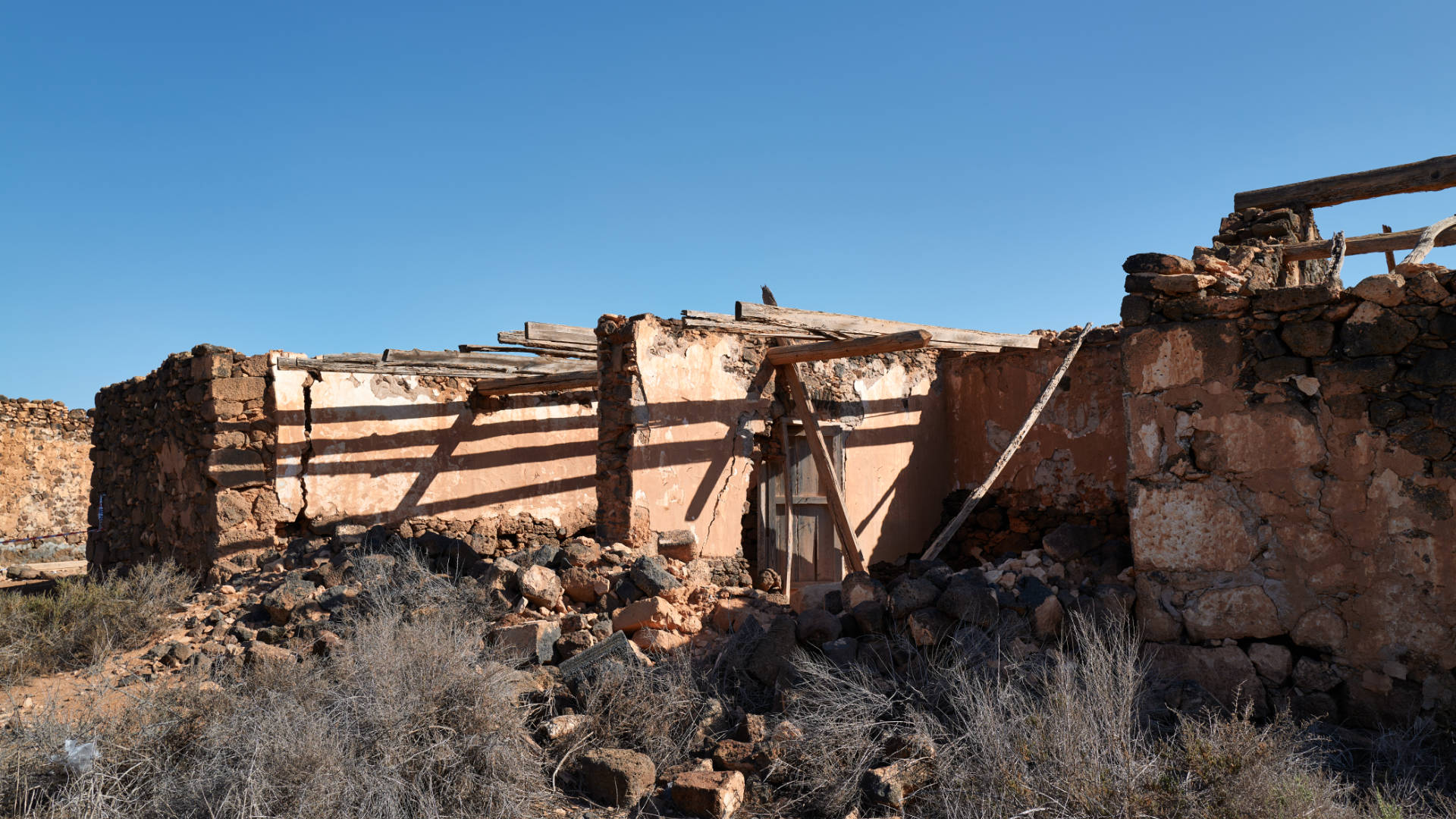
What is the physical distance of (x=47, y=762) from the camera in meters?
4.18

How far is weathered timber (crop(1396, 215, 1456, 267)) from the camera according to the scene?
17.5ft

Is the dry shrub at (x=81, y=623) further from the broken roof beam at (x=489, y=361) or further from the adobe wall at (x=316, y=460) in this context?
the broken roof beam at (x=489, y=361)

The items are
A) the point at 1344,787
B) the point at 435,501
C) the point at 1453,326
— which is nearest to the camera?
the point at 1344,787

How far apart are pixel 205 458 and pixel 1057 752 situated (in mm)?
7688

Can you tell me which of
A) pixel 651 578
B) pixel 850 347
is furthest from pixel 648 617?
pixel 850 347

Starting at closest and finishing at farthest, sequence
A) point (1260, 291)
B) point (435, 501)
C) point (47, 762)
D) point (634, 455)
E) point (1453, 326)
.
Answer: point (47, 762) < point (1453, 326) < point (1260, 291) < point (634, 455) < point (435, 501)

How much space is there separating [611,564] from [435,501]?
10.9 feet

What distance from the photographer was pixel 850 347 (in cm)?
789

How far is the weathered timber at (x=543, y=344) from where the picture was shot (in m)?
8.37

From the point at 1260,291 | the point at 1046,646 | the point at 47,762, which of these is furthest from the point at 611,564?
the point at 1260,291

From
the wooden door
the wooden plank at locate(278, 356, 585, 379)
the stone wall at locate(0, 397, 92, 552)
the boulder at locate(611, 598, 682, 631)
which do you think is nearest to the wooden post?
the wooden door

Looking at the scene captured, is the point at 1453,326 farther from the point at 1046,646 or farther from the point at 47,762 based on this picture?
the point at 47,762

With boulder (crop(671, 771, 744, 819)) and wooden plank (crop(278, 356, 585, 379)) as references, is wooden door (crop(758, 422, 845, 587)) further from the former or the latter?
boulder (crop(671, 771, 744, 819))

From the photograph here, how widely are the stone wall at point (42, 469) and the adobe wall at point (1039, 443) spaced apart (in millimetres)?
17152
